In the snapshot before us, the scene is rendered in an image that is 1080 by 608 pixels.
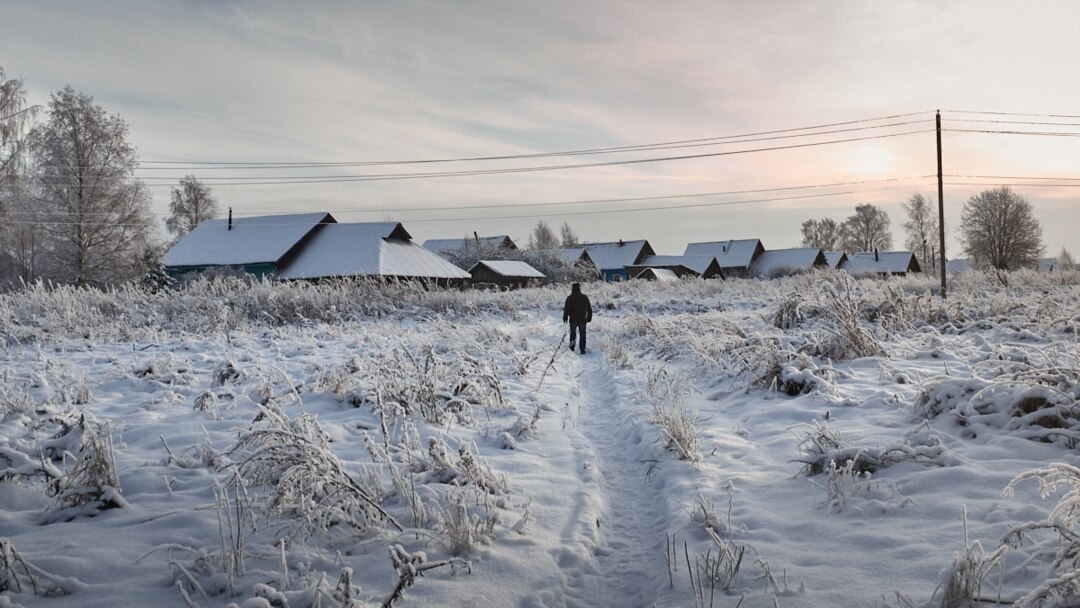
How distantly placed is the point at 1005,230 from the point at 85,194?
76.3m

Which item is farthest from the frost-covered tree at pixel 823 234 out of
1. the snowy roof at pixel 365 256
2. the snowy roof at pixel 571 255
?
the snowy roof at pixel 365 256

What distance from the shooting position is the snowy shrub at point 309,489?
3.08 metres

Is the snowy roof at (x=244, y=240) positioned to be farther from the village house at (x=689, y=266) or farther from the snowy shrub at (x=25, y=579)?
the village house at (x=689, y=266)

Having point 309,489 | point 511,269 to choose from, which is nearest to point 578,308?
point 309,489

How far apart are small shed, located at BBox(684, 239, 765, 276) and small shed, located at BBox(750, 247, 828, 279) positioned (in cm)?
95

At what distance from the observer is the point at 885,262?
2790 inches

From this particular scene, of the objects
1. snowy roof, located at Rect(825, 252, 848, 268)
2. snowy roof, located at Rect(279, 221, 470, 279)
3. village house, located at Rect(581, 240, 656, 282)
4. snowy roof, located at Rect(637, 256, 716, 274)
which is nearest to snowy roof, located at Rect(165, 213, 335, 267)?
snowy roof, located at Rect(279, 221, 470, 279)

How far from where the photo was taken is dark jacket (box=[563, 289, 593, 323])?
12.7 meters

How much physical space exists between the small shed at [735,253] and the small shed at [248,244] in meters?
49.9

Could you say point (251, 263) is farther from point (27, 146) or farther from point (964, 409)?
point (964, 409)

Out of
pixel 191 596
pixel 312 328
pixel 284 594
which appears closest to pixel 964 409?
pixel 284 594

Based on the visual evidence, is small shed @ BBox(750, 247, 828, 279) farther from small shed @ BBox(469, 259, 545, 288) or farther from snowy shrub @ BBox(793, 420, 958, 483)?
snowy shrub @ BBox(793, 420, 958, 483)

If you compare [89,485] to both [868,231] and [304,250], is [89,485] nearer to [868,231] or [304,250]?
[304,250]

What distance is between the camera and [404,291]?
20.9m
